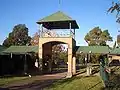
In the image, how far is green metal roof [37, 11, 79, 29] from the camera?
35188 millimetres

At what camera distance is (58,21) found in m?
35.4

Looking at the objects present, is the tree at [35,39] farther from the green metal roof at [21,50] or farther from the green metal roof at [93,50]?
the green metal roof at [93,50]

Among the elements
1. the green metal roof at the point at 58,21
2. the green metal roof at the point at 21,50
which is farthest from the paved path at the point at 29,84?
the green metal roof at the point at 58,21

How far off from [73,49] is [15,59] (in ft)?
24.7

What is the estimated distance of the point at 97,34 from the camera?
269 feet

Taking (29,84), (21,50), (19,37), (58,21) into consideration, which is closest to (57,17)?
(58,21)

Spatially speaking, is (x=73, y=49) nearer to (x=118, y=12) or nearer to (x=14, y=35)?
(x=118, y=12)

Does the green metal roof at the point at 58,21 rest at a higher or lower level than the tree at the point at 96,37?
lower

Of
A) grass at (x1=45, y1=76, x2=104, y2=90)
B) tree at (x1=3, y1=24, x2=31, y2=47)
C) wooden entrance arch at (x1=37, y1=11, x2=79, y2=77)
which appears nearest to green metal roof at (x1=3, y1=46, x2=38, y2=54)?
wooden entrance arch at (x1=37, y1=11, x2=79, y2=77)

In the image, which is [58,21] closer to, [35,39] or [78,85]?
[78,85]

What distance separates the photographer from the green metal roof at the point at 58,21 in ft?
115

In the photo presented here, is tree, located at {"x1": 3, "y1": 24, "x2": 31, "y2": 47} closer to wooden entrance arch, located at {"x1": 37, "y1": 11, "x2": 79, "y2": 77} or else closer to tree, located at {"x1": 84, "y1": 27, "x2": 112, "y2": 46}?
tree, located at {"x1": 84, "y1": 27, "x2": 112, "y2": 46}

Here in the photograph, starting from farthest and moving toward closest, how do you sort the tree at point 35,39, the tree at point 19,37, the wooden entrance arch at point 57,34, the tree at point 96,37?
the tree at point 19,37 → the tree at point 96,37 → the tree at point 35,39 → the wooden entrance arch at point 57,34

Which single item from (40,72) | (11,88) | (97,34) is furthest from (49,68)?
(97,34)
